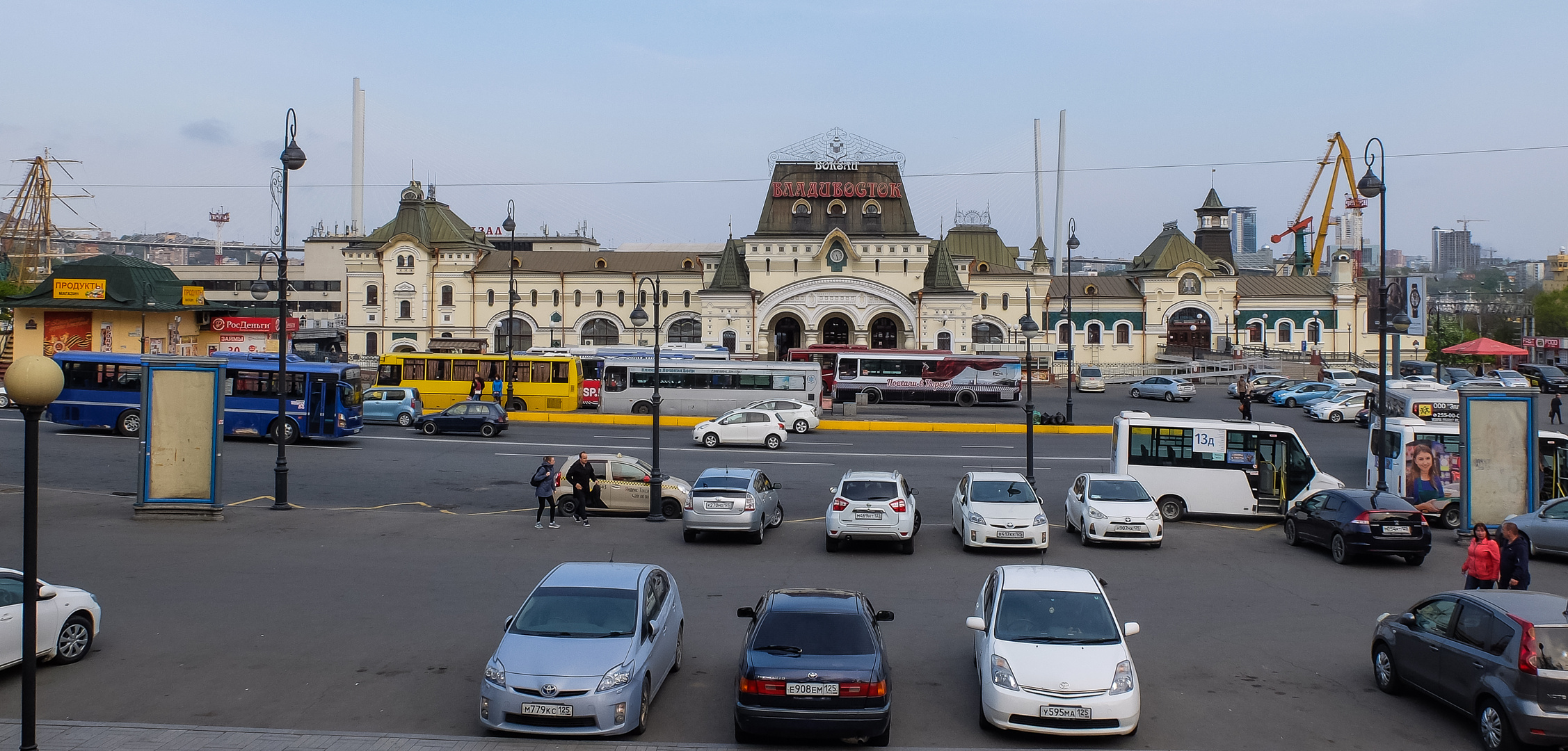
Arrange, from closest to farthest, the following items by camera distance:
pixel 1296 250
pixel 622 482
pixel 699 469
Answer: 1. pixel 622 482
2. pixel 699 469
3. pixel 1296 250

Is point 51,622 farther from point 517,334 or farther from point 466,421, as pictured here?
point 517,334

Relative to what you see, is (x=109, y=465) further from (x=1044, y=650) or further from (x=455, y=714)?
(x=1044, y=650)

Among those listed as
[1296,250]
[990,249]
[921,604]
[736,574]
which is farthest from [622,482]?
[1296,250]

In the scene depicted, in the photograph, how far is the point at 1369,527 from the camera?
1658cm

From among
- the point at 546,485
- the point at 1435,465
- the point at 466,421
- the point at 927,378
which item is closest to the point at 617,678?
the point at 546,485

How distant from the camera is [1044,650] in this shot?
30.7 ft

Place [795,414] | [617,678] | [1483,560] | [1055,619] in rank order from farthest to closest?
[795,414] < [1483,560] < [1055,619] < [617,678]

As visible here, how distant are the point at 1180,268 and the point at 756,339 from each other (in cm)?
3101

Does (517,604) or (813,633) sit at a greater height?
(813,633)

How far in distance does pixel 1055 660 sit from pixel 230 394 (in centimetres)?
2805

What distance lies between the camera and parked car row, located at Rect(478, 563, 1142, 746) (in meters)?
8.71

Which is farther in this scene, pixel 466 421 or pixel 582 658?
pixel 466 421

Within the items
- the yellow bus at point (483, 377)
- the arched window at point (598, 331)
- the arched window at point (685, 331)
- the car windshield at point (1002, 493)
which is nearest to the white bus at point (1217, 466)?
the car windshield at point (1002, 493)

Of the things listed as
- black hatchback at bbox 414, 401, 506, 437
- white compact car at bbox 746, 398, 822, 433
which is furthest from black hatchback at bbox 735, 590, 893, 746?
white compact car at bbox 746, 398, 822, 433
